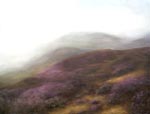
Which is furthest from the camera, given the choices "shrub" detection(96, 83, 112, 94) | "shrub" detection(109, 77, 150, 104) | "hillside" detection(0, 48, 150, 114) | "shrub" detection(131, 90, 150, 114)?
"shrub" detection(96, 83, 112, 94)

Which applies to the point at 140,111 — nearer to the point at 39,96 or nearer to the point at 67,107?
the point at 67,107

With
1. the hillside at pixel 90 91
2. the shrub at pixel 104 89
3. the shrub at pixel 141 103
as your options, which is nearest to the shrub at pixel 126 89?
the hillside at pixel 90 91

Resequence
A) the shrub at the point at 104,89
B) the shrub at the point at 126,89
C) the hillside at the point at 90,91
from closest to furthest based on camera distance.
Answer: the hillside at the point at 90,91, the shrub at the point at 126,89, the shrub at the point at 104,89

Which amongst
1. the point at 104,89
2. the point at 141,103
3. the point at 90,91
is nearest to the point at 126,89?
the point at 104,89

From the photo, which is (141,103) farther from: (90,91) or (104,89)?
(90,91)

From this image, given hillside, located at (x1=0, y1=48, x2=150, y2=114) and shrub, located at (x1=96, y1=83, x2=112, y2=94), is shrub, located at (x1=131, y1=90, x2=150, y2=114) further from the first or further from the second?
shrub, located at (x1=96, y1=83, x2=112, y2=94)

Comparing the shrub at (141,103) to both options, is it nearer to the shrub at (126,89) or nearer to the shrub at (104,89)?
the shrub at (126,89)

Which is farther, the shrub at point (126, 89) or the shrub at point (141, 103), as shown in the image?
the shrub at point (126, 89)

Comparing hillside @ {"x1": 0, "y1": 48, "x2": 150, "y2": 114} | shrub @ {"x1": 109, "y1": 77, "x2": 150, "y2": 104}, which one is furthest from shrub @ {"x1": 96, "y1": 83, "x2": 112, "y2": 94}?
shrub @ {"x1": 109, "y1": 77, "x2": 150, "y2": 104}
